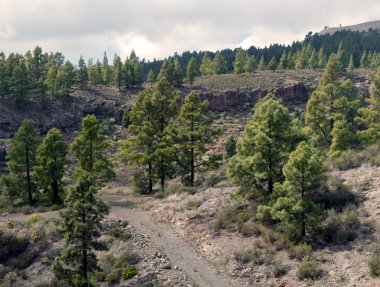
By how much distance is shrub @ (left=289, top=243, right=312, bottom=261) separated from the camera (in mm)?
23781

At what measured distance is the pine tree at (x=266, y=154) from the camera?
2895cm

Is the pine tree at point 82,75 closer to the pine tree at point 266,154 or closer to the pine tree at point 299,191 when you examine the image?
the pine tree at point 266,154

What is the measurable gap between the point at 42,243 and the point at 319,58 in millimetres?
116083

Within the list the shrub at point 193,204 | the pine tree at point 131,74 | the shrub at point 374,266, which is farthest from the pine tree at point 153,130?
the pine tree at point 131,74

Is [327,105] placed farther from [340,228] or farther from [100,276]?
[100,276]

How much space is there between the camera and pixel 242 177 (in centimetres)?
2994

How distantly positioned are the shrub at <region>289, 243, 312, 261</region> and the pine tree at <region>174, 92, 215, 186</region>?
18.1m

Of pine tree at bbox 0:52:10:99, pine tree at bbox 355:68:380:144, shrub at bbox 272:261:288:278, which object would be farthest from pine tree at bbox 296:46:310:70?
shrub at bbox 272:261:288:278

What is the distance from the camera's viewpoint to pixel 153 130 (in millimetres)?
42000

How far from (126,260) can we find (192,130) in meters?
17.9

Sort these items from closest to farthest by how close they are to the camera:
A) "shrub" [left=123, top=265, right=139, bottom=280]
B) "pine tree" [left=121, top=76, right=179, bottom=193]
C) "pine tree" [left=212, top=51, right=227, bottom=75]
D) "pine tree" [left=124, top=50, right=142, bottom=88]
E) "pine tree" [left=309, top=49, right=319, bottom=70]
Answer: "shrub" [left=123, top=265, right=139, bottom=280] < "pine tree" [left=121, top=76, right=179, bottom=193] < "pine tree" [left=124, top=50, right=142, bottom=88] < "pine tree" [left=309, top=49, right=319, bottom=70] < "pine tree" [left=212, top=51, right=227, bottom=75]

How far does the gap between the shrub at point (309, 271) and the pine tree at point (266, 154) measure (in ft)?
24.9

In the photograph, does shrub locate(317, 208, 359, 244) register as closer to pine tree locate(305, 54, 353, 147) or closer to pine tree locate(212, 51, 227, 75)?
pine tree locate(305, 54, 353, 147)

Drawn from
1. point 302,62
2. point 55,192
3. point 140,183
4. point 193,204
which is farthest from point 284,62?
point 193,204
